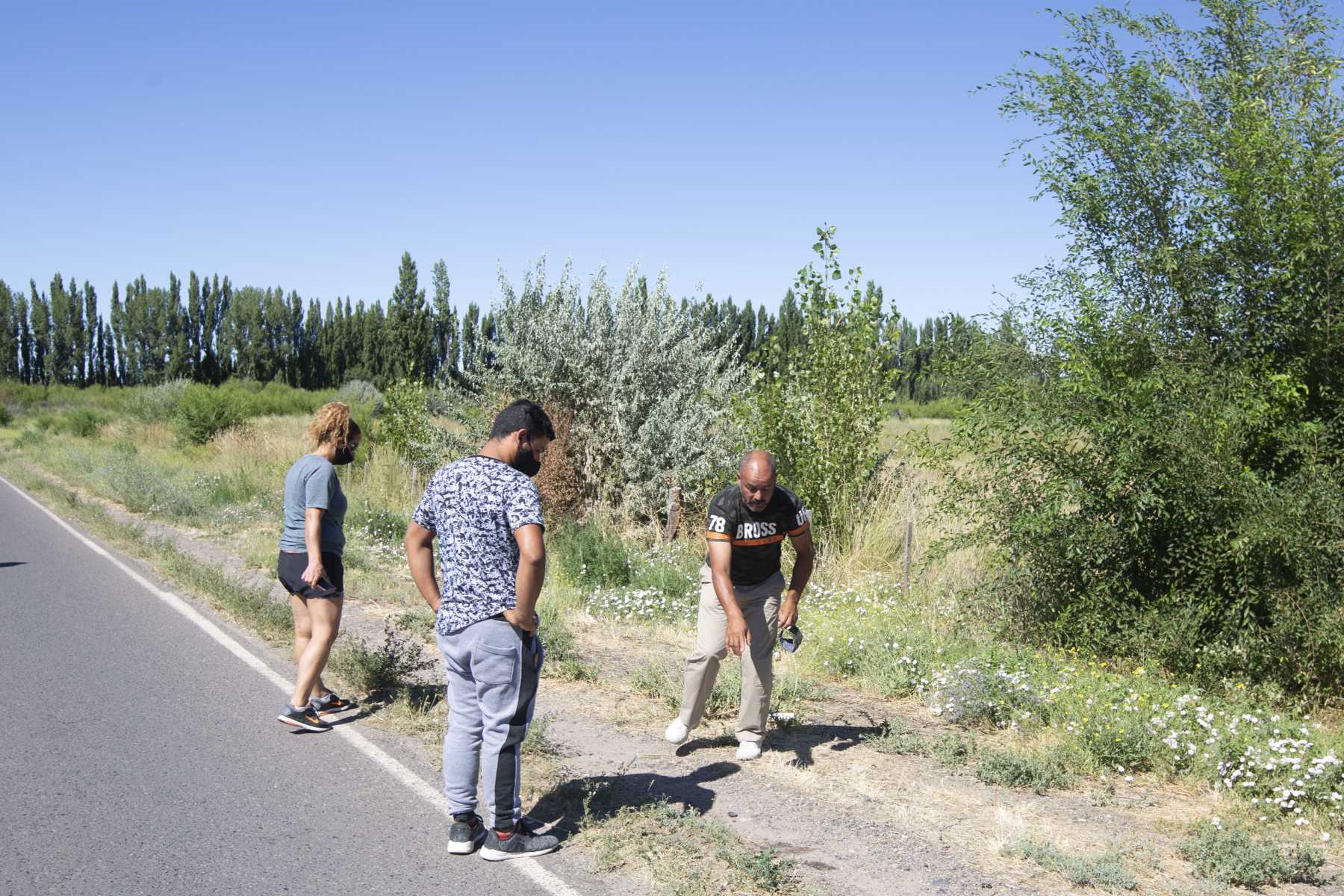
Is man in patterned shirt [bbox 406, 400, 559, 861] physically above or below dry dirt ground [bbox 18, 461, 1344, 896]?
above

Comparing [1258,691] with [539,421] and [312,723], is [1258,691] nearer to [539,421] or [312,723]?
[539,421]

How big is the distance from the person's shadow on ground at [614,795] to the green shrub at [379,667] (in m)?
2.30

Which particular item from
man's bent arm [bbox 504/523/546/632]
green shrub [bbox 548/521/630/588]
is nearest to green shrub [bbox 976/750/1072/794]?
man's bent arm [bbox 504/523/546/632]

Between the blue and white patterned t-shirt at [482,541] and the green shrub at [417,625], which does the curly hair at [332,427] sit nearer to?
the blue and white patterned t-shirt at [482,541]

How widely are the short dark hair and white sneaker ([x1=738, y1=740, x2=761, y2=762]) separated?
7.98 ft

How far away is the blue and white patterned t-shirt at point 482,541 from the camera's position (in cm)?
435

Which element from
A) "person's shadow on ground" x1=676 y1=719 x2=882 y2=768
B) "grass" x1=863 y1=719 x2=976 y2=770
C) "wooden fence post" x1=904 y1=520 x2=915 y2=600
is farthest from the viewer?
"wooden fence post" x1=904 y1=520 x2=915 y2=600

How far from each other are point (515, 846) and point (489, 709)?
2.16 feet

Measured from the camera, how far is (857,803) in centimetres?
533

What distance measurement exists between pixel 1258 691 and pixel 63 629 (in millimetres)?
9812

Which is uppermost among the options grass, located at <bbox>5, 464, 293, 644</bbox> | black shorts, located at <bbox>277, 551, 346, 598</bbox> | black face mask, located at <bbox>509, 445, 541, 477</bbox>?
black face mask, located at <bbox>509, 445, 541, 477</bbox>

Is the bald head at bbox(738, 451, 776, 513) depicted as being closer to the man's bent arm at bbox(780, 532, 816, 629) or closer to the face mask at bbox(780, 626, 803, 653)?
the man's bent arm at bbox(780, 532, 816, 629)

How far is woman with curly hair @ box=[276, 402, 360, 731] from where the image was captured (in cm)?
626

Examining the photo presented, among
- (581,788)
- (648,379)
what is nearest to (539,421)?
(581,788)
